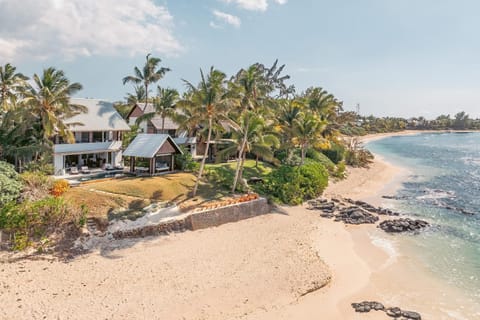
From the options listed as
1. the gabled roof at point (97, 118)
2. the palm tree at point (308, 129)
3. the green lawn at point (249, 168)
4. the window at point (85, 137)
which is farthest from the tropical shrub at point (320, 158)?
the window at point (85, 137)

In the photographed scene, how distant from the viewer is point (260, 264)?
19.4 metres

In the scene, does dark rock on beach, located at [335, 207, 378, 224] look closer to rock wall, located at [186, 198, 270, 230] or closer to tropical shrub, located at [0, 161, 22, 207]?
rock wall, located at [186, 198, 270, 230]

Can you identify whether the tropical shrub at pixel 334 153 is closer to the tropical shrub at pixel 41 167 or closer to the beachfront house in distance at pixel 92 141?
the beachfront house in distance at pixel 92 141

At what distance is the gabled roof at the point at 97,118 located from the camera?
33903 mm

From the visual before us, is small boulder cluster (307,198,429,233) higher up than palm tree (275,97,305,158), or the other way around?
palm tree (275,97,305,158)

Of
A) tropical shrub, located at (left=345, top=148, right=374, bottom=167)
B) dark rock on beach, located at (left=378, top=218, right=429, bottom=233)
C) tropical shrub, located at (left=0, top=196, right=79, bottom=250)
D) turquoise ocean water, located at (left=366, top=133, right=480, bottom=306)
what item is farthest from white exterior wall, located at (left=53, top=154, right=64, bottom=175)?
tropical shrub, located at (left=345, top=148, right=374, bottom=167)

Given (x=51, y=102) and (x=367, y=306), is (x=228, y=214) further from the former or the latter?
(x=51, y=102)

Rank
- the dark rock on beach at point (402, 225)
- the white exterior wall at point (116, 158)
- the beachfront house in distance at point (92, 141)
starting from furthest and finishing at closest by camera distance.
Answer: the white exterior wall at point (116, 158)
the beachfront house in distance at point (92, 141)
the dark rock on beach at point (402, 225)

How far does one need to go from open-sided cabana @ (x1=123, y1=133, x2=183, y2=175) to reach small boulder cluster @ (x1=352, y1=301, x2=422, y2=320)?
2178cm

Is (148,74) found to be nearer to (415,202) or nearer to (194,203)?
(194,203)

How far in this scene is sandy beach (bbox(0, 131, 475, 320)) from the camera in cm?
1473

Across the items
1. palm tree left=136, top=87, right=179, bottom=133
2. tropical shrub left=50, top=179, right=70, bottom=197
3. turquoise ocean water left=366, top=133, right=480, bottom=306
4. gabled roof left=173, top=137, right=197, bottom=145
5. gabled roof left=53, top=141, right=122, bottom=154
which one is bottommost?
turquoise ocean water left=366, top=133, right=480, bottom=306

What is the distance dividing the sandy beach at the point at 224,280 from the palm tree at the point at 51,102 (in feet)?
47.6

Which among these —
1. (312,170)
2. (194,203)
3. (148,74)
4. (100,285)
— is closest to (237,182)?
(194,203)
